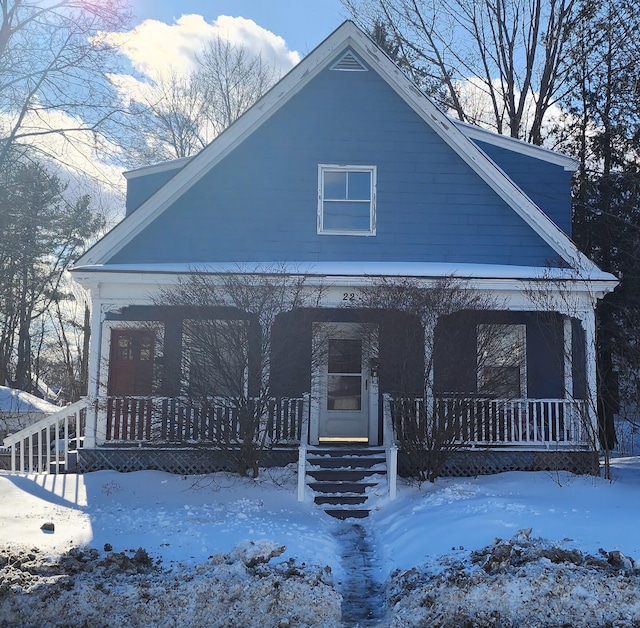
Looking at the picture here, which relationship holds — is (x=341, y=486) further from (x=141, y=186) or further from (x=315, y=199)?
(x=141, y=186)

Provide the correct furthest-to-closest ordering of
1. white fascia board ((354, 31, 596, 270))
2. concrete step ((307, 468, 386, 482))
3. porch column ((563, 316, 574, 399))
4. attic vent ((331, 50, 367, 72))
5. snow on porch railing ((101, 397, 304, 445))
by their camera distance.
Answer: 1. attic vent ((331, 50, 367, 72))
2. white fascia board ((354, 31, 596, 270))
3. porch column ((563, 316, 574, 399))
4. concrete step ((307, 468, 386, 482))
5. snow on porch railing ((101, 397, 304, 445))

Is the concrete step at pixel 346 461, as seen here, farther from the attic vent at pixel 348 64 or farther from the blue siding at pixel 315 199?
the attic vent at pixel 348 64

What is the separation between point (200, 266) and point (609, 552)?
7544mm

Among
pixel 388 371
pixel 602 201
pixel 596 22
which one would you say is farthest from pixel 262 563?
pixel 596 22

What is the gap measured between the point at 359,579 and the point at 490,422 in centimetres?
439

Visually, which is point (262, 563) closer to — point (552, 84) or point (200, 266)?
point (200, 266)

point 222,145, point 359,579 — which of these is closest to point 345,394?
point 222,145

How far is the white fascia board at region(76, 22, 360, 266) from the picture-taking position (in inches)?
464

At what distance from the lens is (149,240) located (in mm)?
12078

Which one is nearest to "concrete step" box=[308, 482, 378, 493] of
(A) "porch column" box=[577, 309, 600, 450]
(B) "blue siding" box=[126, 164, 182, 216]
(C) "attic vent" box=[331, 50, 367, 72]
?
(A) "porch column" box=[577, 309, 600, 450]

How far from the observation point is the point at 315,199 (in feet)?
40.7

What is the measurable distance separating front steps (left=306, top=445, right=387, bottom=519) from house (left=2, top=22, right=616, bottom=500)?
0.52m

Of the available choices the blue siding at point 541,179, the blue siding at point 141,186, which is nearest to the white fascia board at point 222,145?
the blue siding at point 141,186

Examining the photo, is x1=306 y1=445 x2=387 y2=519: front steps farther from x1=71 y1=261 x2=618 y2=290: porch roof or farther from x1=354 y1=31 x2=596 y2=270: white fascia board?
x1=354 y1=31 x2=596 y2=270: white fascia board
